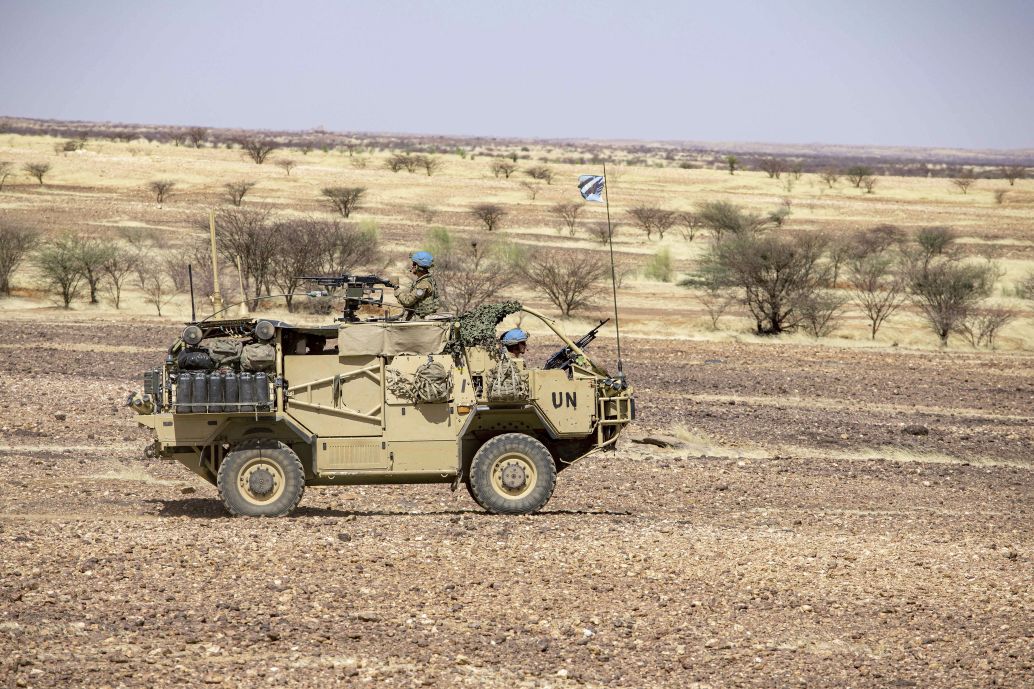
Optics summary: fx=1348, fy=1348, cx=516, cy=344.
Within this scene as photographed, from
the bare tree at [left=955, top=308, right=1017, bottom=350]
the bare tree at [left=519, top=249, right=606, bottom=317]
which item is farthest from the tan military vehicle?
the bare tree at [left=519, top=249, right=606, bottom=317]

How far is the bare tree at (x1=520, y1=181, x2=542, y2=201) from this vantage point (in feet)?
234

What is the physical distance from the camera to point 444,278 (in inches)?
1393

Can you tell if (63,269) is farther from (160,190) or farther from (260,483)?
(260,483)

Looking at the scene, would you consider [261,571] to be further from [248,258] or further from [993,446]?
[248,258]

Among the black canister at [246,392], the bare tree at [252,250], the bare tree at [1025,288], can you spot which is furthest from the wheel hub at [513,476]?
the bare tree at [1025,288]

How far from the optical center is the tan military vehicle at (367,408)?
12.4 m

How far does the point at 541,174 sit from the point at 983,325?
49798 mm

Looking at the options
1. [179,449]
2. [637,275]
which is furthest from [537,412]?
[637,275]

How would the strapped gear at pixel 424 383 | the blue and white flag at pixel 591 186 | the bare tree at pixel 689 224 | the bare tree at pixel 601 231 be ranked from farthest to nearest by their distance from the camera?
1. the bare tree at pixel 689 224
2. the bare tree at pixel 601 231
3. the blue and white flag at pixel 591 186
4. the strapped gear at pixel 424 383

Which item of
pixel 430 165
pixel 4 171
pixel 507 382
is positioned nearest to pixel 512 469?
pixel 507 382

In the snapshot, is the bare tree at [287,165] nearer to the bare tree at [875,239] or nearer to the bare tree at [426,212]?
the bare tree at [426,212]

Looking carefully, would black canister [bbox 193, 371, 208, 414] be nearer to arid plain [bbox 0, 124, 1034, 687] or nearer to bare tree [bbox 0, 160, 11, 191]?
arid plain [bbox 0, 124, 1034, 687]

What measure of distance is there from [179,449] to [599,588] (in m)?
4.44

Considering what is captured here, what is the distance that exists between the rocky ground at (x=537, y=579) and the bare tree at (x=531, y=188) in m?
54.0
